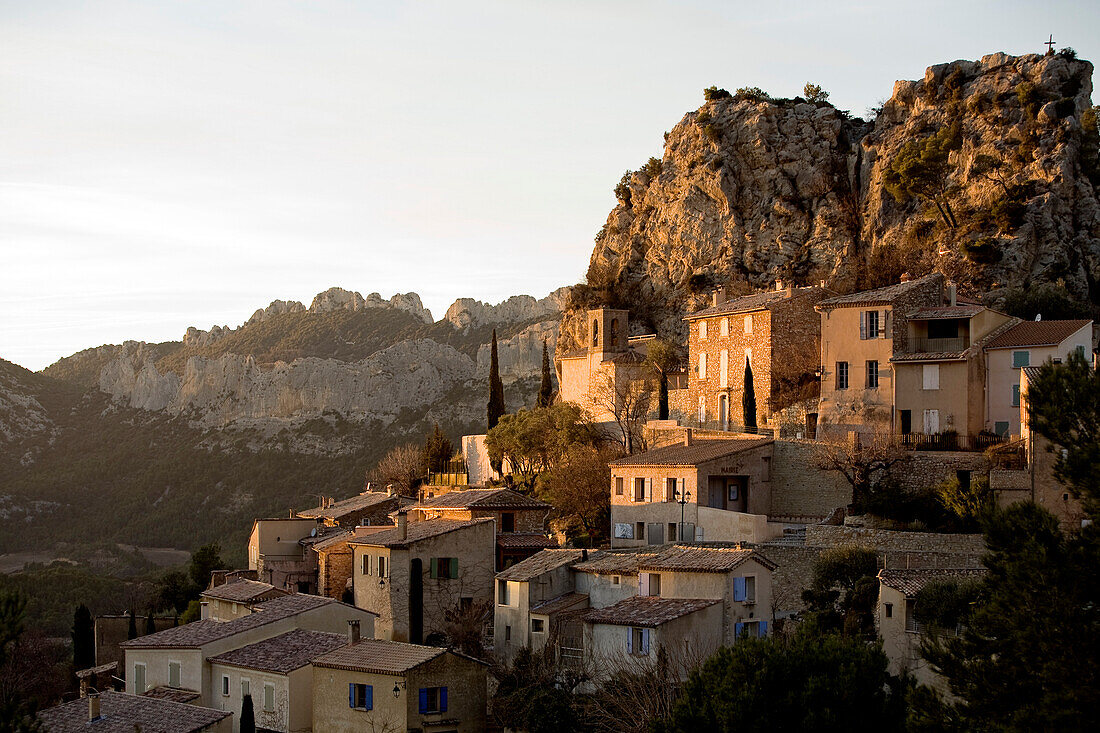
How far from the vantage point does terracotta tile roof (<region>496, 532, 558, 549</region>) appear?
44.6 m

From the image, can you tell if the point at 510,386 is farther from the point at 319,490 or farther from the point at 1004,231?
the point at 1004,231

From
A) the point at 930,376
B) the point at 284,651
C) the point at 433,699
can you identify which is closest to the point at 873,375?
the point at 930,376

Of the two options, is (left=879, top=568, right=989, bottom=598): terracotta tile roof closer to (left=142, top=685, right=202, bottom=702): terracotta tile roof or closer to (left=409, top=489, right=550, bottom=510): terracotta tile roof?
(left=409, top=489, right=550, bottom=510): terracotta tile roof

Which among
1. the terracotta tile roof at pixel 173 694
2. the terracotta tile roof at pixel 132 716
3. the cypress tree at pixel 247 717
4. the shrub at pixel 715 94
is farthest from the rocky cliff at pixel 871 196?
the terracotta tile roof at pixel 132 716

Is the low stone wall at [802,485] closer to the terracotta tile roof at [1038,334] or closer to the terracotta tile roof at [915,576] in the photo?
the terracotta tile roof at [1038,334]

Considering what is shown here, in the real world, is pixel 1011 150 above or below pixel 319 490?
above

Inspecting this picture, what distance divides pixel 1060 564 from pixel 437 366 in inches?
3995

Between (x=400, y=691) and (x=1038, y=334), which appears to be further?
(x=1038, y=334)

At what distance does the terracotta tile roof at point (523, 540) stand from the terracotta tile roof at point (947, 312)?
52.3 ft

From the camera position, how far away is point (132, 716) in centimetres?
3328

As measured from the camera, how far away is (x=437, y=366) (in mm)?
120312

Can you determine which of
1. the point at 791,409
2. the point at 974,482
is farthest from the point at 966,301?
the point at 974,482

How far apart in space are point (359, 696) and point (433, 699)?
205 centimetres

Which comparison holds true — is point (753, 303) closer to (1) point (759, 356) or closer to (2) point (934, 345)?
(1) point (759, 356)
